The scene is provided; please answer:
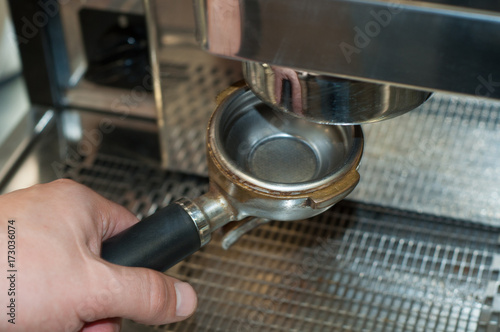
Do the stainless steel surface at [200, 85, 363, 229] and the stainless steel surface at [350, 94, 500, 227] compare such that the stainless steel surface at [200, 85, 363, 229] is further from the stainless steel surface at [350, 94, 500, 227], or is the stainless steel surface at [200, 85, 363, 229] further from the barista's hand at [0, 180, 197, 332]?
the stainless steel surface at [350, 94, 500, 227]

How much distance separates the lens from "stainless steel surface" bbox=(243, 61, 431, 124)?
0.34 m

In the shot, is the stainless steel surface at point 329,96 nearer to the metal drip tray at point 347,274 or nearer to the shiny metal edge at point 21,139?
the metal drip tray at point 347,274

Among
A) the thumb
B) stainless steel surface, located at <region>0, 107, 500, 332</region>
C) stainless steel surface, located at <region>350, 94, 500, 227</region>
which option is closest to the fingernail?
the thumb

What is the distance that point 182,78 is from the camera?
58cm

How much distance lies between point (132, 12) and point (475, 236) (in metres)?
0.37

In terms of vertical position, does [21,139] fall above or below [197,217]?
below

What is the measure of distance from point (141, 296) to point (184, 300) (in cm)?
4

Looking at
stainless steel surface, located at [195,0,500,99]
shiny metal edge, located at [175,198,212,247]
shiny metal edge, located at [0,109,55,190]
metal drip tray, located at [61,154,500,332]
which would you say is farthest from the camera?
shiny metal edge, located at [0,109,55,190]

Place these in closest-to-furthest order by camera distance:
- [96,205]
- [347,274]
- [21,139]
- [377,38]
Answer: [377,38]
[96,205]
[347,274]
[21,139]

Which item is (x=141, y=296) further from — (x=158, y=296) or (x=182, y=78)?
(x=182, y=78)

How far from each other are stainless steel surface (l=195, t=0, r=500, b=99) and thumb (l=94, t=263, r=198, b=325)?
0.14 m

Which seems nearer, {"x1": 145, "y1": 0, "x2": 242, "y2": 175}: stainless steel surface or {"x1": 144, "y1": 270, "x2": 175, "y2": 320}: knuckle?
{"x1": 144, "y1": 270, "x2": 175, "y2": 320}: knuckle

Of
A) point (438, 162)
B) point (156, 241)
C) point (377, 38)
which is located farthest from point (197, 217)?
point (438, 162)

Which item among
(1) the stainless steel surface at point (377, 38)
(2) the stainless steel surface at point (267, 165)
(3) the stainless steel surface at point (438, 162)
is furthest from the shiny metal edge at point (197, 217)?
(3) the stainless steel surface at point (438, 162)
